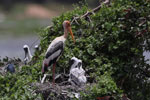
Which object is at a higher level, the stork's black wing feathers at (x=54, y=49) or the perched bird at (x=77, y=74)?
the stork's black wing feathers at (x=54, y=49)

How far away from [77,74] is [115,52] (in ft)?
2.75

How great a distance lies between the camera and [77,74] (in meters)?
6.82

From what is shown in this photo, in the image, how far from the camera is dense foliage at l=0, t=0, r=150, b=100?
7.02 metres

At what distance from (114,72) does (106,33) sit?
605 mm

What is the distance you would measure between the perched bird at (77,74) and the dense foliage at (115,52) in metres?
0.18

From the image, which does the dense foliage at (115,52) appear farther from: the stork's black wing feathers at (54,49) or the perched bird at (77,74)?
the stork's black wing feathers at (54,49)

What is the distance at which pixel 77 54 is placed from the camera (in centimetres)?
752

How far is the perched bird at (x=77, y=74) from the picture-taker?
6809mm

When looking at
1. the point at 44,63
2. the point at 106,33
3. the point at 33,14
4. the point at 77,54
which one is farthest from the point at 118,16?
the point at 33,14

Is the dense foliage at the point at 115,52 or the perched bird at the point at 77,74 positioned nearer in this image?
the perched bird at the point at 77,74

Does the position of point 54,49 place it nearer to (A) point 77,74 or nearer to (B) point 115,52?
(A) point 77,74

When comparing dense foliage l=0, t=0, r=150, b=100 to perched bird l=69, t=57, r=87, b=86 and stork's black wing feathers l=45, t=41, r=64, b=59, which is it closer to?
perched bird l=69, t=57, r=87, b=86

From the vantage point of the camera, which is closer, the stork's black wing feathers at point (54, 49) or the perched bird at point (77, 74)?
the perched bird at point (77, 74)

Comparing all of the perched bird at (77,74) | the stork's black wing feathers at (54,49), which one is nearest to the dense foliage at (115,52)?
the perched bird at (77,74)
